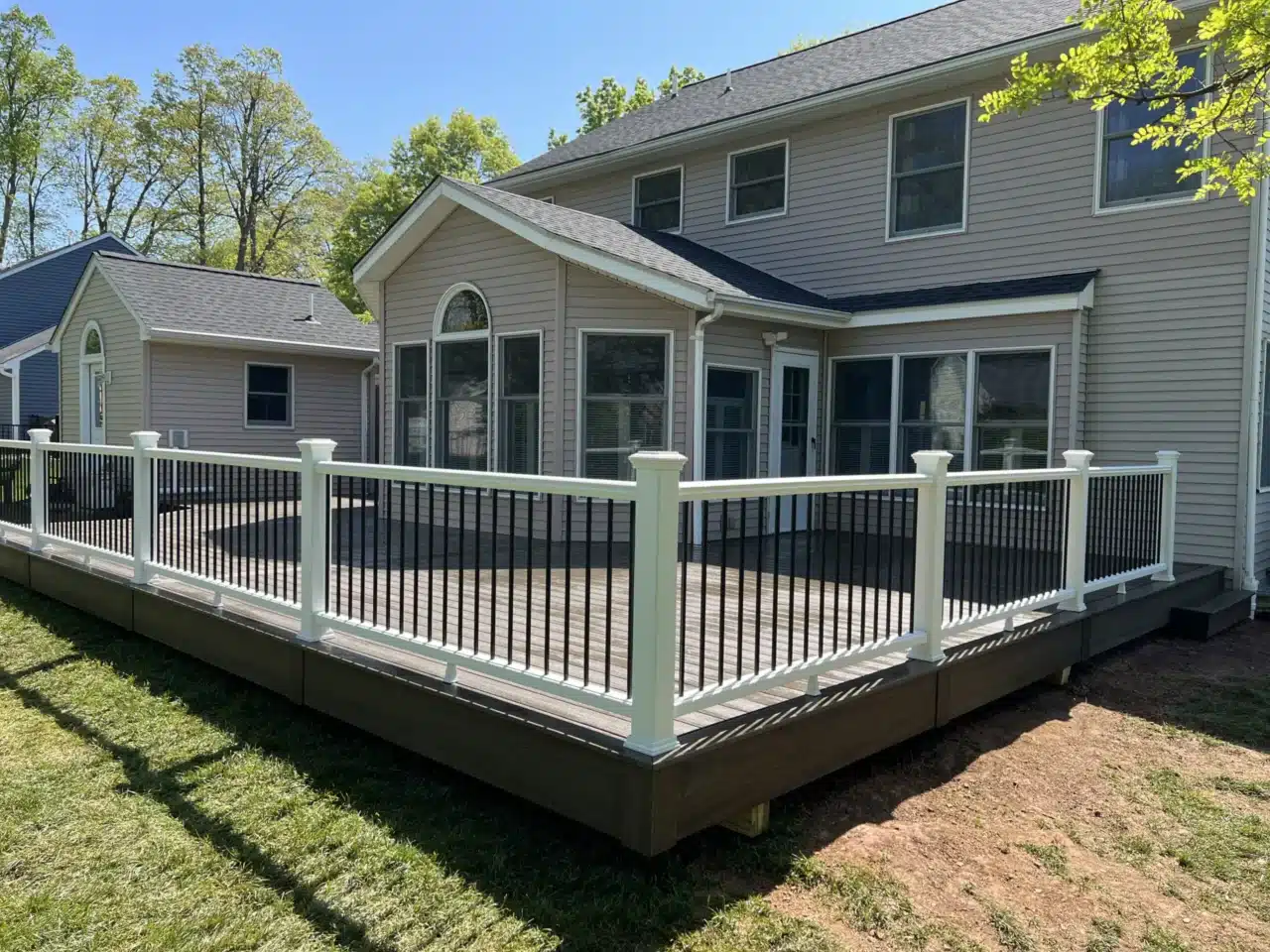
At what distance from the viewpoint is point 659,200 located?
11.6 metres

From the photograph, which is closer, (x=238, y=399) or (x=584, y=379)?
(x=584, y=379)

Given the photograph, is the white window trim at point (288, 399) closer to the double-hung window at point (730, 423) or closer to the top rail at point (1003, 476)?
the double-hung window at point (730, 423)

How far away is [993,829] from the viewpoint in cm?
354

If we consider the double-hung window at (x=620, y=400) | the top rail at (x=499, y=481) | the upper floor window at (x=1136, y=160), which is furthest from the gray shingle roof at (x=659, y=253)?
the top rail at (x=499, y=481)

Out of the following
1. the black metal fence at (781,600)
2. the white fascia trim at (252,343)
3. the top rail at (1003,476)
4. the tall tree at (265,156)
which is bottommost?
the black metal fence at (781,600)

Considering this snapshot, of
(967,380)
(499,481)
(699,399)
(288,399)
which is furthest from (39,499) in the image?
(967,380)

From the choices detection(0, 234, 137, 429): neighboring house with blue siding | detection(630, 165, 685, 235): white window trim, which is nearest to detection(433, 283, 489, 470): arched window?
detection(630, 165, 685, 235): white window trim

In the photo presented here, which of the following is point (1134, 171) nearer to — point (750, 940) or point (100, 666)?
point (750, 940)

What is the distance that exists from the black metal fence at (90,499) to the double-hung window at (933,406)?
23.0 feet

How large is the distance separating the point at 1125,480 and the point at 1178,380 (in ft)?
7.75

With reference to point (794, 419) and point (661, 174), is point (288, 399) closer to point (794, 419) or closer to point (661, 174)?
point (661, 174)

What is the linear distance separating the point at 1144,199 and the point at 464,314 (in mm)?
6616

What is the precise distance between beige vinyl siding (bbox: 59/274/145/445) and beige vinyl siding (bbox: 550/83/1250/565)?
417 inches

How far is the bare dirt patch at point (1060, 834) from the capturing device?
288cm
